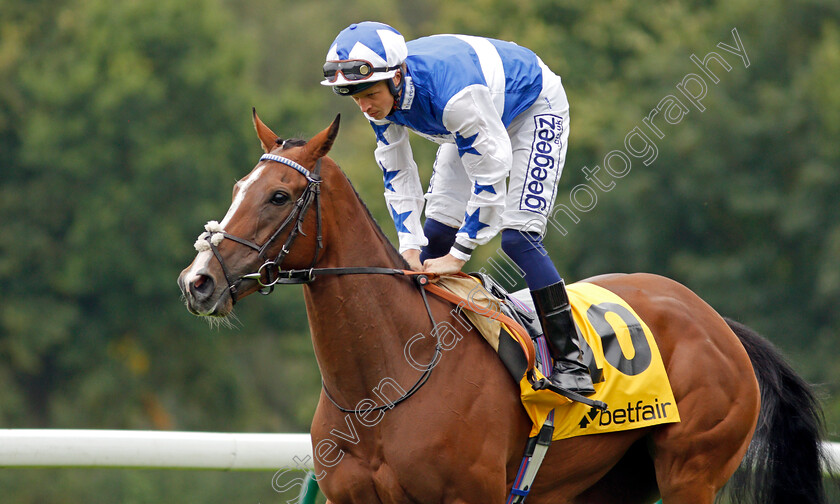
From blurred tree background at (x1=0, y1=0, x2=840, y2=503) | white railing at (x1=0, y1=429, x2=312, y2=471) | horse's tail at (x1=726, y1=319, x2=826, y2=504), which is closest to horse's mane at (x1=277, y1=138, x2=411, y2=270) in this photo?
white railing at (x1=0, y1=429, x2=312, y2=471)

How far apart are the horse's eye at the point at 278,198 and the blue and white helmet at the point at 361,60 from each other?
0.53 metres

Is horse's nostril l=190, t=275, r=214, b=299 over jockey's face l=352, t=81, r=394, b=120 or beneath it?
beneath

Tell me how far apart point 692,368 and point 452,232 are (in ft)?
4.47

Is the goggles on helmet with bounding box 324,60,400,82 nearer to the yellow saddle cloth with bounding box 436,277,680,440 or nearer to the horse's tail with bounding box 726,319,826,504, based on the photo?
the yellow saddle cloth with bounding box 436,277,680,440

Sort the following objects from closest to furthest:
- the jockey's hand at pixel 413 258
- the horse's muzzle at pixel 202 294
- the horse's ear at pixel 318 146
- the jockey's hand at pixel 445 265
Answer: the horse's muzzle at pixel 202 294
the horse's ear at pixel 318 146
the jockey's hand at pixel 445 265
the jockey's hand at pixel 413 258

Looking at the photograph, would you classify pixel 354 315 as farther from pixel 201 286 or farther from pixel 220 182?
pixel 220 182

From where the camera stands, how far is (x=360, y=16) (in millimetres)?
35188

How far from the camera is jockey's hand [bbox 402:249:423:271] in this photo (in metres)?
4.67

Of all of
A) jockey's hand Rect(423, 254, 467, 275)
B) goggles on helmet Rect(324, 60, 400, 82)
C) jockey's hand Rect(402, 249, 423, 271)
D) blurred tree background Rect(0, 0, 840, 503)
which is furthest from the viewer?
blurred tree background Rect(0, 0, 840, 503)

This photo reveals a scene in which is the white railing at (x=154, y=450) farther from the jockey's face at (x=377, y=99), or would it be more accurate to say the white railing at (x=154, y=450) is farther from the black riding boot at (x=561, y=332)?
the jockey's face at (x=377, y=99)

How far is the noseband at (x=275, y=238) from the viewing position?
3922 millimetres

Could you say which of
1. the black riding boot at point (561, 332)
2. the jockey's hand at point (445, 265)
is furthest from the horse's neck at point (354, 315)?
the black riding boot at point (561, 332)

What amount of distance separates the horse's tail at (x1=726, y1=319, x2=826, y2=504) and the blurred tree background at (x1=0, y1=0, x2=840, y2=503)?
16.1 m

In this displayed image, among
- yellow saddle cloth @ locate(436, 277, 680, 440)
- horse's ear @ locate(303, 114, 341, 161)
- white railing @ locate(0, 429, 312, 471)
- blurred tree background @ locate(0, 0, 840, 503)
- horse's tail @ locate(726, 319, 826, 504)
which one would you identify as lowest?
blurred tree background @ locate(0, 0, 840, 503)
